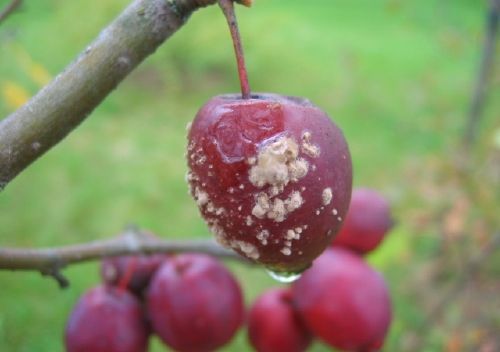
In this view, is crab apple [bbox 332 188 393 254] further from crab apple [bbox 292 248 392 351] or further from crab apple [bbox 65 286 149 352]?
crab apple [bbox 65 286 149 352]

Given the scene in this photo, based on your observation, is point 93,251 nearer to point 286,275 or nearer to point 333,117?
point 286,275

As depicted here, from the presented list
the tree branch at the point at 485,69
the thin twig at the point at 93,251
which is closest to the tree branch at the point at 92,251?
the thin twig at the point at 93,251

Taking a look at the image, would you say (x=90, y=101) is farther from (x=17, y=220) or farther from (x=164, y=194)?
(x=164, y=194)

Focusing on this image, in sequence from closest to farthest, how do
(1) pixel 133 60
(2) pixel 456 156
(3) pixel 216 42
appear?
(1) pixel 133 60
(2) pixel 456 156
(3) pixel 216 42

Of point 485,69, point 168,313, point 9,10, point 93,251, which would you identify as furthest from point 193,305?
point 485,69

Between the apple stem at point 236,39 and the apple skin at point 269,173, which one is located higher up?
the apple stem at point 236,39

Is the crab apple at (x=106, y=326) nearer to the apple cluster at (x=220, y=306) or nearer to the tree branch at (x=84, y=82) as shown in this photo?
the apple cluster at (x=220, y=306)

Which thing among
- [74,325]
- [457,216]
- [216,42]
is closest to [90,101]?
[74,325]
